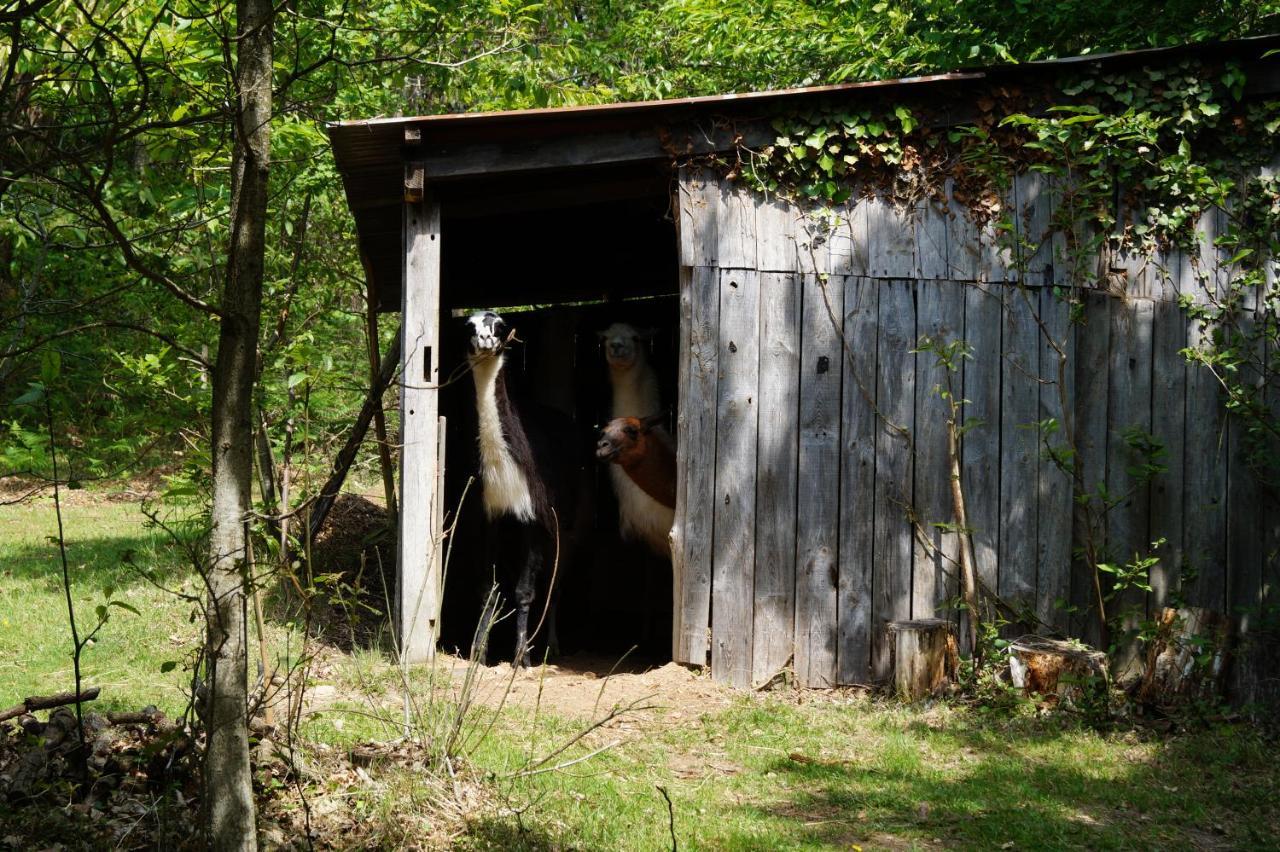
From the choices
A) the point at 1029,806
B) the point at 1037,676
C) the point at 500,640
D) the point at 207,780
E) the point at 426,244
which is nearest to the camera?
the point at 207,780

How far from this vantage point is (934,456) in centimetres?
675

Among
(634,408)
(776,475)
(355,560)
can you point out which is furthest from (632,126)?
(355,560)

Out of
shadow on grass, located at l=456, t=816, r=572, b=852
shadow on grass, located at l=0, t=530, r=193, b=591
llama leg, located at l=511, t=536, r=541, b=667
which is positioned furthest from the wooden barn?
shadow on grass, located at l=0, t=530, r=193, b=591

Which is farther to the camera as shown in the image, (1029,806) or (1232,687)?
(1232,687)

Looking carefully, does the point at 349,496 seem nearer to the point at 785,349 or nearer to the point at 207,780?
the point at 785,349

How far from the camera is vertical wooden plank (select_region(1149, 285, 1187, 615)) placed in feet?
21.9

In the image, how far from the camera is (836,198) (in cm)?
675

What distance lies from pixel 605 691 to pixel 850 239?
3018mm

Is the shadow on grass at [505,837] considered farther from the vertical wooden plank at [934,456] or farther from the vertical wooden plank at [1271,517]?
the vertical wooden plank at [1271,517]

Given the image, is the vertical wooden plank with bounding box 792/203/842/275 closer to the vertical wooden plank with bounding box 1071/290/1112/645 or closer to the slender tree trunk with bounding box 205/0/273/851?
the vertical wooden plank with bounding box 1071/290/1112/645

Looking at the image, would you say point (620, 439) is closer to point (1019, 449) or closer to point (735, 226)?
point (735, 226)

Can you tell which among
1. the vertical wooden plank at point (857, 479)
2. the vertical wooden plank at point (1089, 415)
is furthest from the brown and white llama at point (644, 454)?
the vertical wooden plank at point (1089, 415)

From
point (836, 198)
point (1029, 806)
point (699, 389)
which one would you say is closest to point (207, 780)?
point (1029, 806)

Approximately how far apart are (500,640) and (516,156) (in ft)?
12.5
